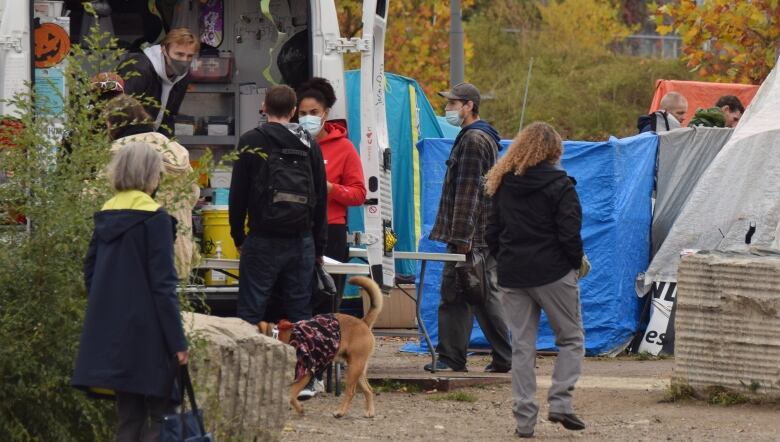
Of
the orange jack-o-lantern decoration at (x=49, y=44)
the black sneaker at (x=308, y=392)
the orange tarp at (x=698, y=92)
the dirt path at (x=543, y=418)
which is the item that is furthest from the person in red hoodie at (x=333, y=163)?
the orange tarp at (x=698, y=92)

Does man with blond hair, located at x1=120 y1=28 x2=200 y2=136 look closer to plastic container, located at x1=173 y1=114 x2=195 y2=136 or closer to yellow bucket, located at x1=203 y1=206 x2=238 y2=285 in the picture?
yellow bucket, located at x1=203 y1=206 x2=238 y2=285

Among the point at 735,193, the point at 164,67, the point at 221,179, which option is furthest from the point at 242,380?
the point at 735,193

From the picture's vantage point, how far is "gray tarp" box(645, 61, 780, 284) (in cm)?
1210

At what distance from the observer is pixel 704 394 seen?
9.19 meters

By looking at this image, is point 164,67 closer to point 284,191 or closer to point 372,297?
point 284,191

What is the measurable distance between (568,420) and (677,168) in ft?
17.1

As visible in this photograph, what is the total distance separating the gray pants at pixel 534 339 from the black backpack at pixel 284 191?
4.13 feet

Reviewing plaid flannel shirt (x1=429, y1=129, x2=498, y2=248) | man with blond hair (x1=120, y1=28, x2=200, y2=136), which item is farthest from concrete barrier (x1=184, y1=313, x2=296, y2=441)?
plaid flannel shirt (x1=429, y1=129, x2=498, y2=248)

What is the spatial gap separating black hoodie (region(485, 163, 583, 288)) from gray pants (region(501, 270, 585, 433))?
9 cm

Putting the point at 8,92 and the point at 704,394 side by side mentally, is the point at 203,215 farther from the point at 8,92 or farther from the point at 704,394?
the point at 704,394

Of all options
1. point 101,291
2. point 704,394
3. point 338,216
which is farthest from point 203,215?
point 101,291

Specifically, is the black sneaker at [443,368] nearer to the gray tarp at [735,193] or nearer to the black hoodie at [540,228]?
the gray tarp at [735,193]

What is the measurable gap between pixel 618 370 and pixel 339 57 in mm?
3338

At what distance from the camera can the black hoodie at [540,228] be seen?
7.86 m
